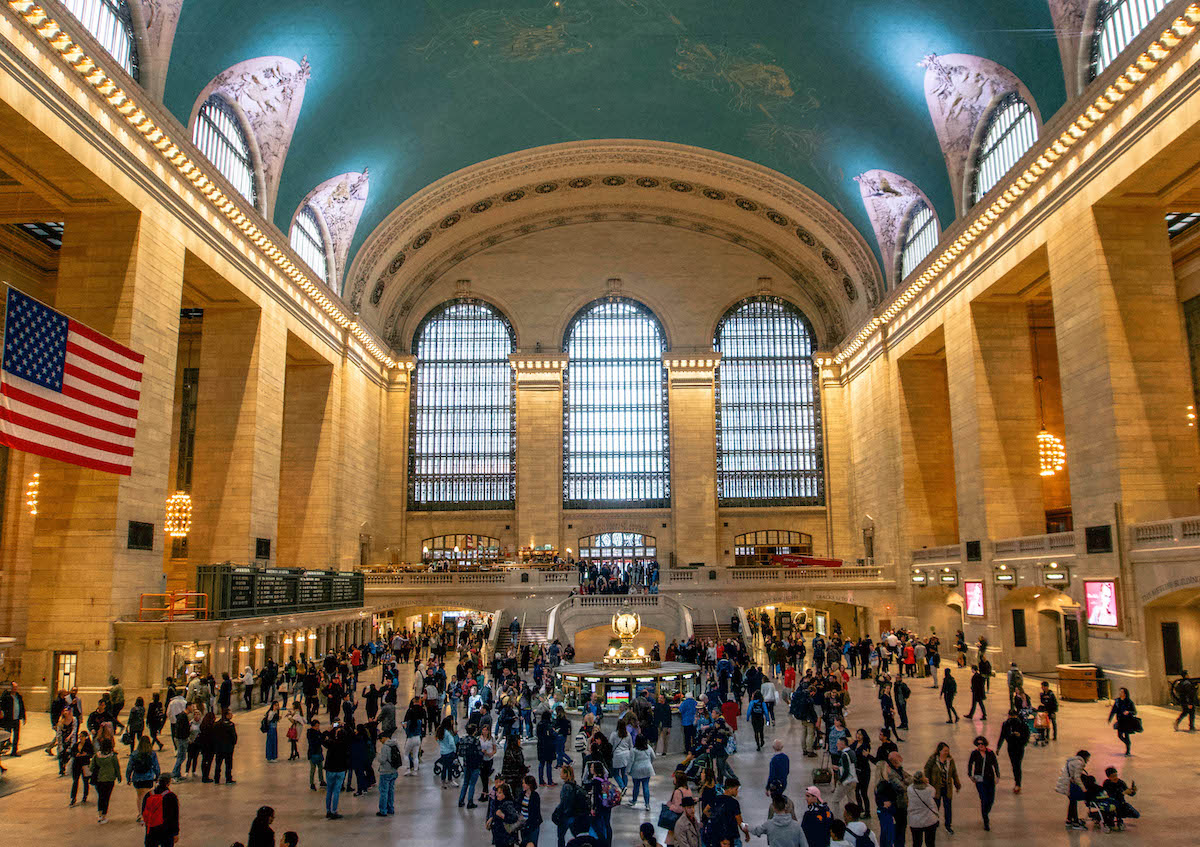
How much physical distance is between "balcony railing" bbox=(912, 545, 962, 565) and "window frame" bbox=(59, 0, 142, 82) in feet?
84.0

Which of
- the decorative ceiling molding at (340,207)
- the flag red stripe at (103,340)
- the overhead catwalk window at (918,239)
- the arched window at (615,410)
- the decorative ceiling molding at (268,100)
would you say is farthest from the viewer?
the arched window at (615,410)

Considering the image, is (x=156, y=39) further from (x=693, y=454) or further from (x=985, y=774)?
(x=693, y=454)

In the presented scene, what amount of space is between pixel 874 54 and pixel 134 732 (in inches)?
958

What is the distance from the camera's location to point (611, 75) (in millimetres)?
29906

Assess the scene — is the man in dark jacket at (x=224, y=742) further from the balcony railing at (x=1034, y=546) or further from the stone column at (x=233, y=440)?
the balcony railing at (x=1034, y=546)

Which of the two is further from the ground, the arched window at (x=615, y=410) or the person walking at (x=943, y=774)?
the arched window at (x=615, y=410)

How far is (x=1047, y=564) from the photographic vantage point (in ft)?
74.0

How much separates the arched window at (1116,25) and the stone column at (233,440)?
74.6 ft

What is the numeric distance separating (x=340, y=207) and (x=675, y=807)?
28575mm

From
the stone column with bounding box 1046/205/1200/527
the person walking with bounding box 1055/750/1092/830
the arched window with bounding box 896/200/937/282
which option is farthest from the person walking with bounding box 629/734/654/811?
the arched window with bounding box 896/200/937/282

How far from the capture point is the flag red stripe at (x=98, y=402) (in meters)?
15.9

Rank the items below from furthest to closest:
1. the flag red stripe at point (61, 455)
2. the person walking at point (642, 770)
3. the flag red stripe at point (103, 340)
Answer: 1. the flag red stripe at point (103, 340)
2. the flag red stripe at point (61, 455)
3. the person walking at point (642, 770)

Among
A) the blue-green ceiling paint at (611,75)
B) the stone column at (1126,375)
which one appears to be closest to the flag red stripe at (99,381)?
the blue-green ceiling paint at (611,75)

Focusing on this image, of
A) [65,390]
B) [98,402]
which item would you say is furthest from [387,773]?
[98,402]
